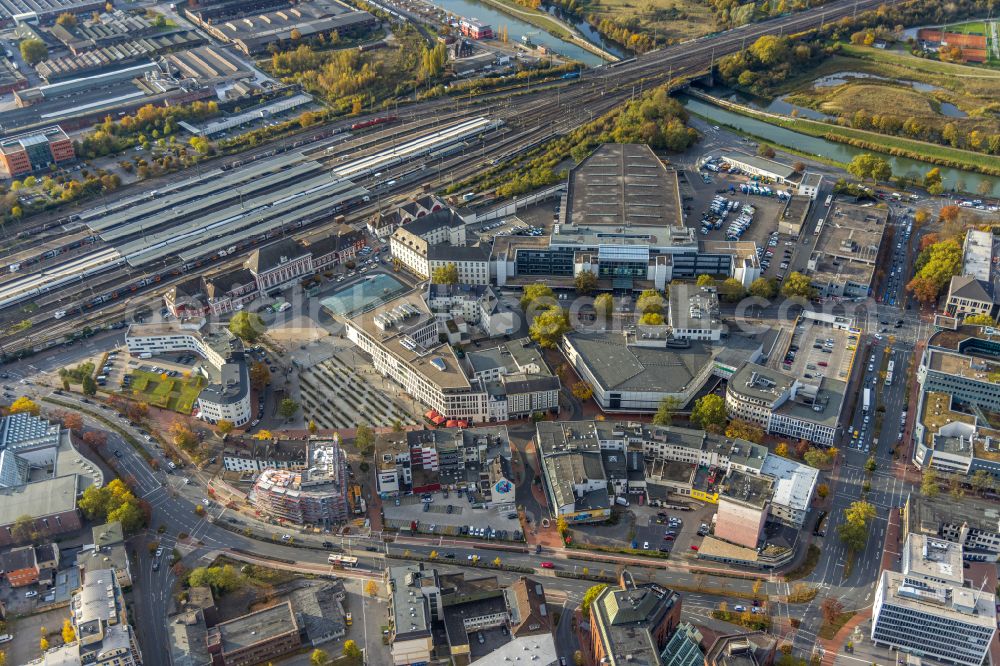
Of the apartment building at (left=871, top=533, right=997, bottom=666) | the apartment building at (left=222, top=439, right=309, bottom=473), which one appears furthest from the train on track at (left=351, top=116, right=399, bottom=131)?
the apartment building at (left=871, top=533, right=997, bottom=666)

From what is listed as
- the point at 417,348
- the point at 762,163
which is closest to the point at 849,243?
the point at 762,163

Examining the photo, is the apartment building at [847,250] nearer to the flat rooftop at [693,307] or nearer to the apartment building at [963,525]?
the flat rooftop at [693,307]

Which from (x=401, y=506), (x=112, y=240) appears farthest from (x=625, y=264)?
(x=112, y=240)

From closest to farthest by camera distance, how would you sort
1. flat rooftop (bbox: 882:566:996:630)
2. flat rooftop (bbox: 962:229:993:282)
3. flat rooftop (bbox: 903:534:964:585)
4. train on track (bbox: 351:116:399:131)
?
flat rooftop (bbox: 882:566:996:630) → flat rooftop (bbox: 903:534:964:585) → flat rooftop (bbox: 962:229:993:282) → train on track (bbox: 351:116:399:131)

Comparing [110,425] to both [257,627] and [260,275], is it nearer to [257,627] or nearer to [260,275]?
[260,275]

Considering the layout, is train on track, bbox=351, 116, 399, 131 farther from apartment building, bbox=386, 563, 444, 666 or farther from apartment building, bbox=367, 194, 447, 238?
apartment building, bbox=386, 563, 444, 666
